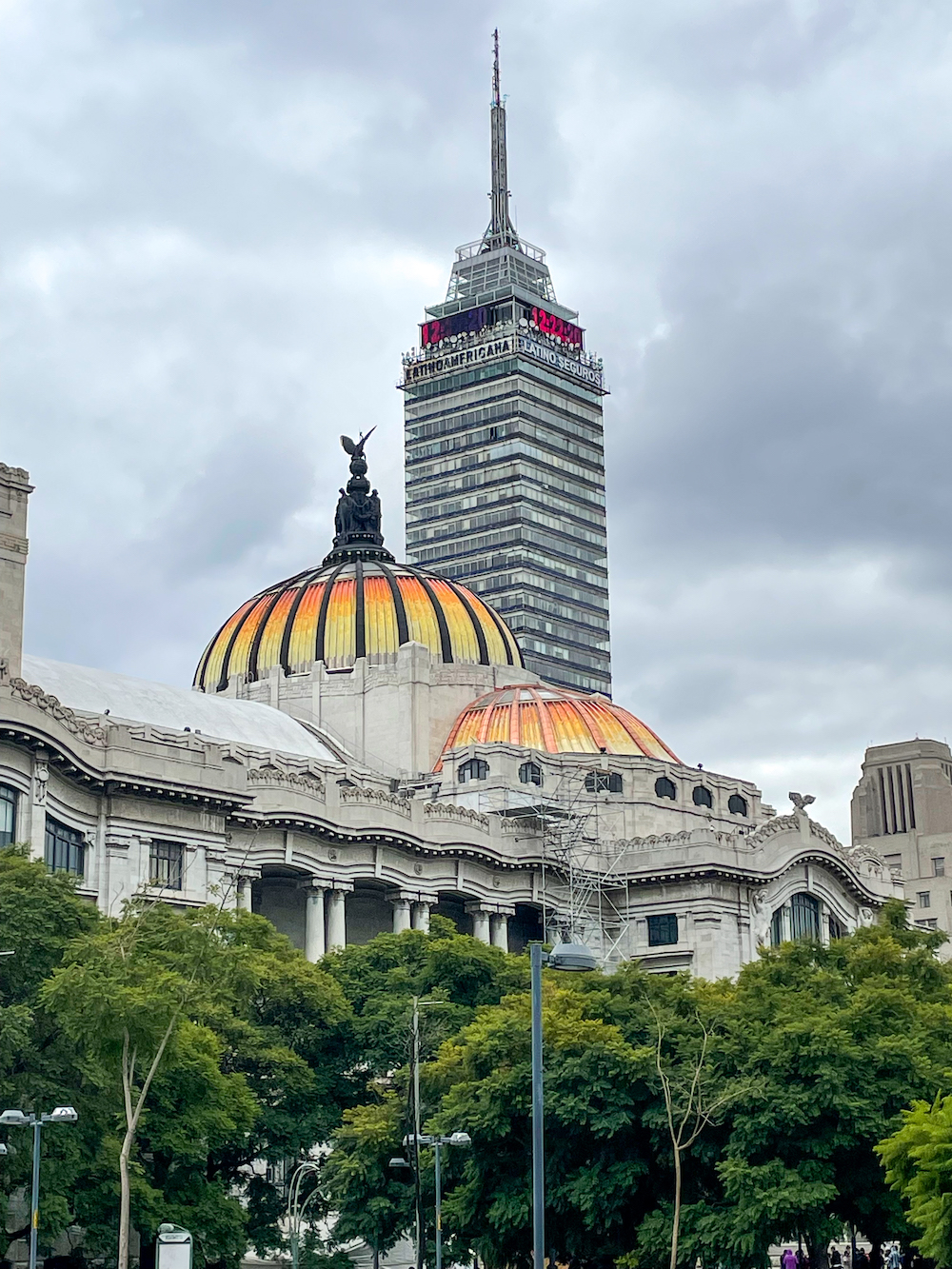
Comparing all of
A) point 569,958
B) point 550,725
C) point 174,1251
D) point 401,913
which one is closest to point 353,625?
point 550,725

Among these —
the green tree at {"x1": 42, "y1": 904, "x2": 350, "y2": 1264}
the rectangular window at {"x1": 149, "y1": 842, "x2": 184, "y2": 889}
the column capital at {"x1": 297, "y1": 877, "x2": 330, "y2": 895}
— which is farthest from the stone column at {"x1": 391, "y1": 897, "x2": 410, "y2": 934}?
the green tree at {"x1": 42, "y1": 904, "x2": 350, "y2": 1264}

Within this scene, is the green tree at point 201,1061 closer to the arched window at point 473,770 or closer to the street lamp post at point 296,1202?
the street lamp post at point 296,1202

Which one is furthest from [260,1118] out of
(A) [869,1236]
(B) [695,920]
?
(B) [695,920]

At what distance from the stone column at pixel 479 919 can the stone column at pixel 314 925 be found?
11750 millimetres

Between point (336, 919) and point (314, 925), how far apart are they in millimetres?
1231

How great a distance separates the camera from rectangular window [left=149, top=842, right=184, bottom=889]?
Answer: 96.8 meters

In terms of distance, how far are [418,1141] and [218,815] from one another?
31.6 meters

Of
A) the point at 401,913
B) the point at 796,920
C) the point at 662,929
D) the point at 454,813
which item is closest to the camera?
the point at 401,913

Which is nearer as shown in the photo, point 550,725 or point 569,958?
point 569,958

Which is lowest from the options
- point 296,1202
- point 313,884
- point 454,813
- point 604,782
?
point 296,1202

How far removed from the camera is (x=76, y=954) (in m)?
66.5

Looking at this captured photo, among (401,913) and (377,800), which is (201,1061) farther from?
(401,913)

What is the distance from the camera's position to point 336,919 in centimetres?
10919

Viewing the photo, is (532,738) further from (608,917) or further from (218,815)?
(218,815)
